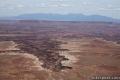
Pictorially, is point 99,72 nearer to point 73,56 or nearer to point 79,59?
point 79,59

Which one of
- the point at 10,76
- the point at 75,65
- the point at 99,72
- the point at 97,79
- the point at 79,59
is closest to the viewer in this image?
the point at 97,79

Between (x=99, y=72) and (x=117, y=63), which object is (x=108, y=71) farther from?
(x=117, y=63)

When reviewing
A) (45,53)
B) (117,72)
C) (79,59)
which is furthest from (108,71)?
(45,53)

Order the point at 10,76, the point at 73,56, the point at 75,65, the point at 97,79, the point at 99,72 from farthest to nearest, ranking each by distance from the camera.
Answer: the point at 73,56 < the point at 75,65 < the point at 99,72 < the point at 10,76 < the point at 97,79

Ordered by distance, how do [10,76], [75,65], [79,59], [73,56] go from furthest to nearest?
1. [73,56]
2. [79,59]
3. [75,65]
4. [10,76]

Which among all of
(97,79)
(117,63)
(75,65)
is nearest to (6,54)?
(75,65)

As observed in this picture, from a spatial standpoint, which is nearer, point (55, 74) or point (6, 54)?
point (55, 74)

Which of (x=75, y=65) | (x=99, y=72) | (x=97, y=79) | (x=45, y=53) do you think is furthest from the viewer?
(x=45, y=53)

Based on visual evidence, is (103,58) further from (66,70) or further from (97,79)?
(97,79)

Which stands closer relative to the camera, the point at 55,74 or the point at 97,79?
the point at 97,79
